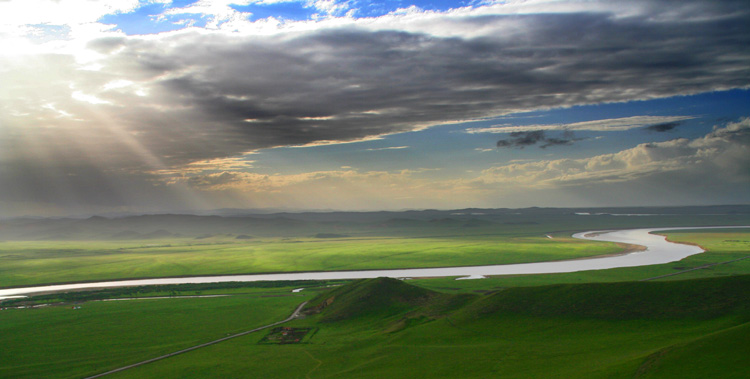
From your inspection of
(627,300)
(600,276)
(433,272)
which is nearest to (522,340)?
(627,300)

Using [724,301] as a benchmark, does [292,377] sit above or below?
below

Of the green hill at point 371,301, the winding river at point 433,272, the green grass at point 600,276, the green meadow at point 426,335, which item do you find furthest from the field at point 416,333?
the winding river at point 433,272

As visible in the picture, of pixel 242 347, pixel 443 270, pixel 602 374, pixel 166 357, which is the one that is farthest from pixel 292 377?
pixel 443 270

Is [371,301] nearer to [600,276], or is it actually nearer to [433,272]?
[433,272]

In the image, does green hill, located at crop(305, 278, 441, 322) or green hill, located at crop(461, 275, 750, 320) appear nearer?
green hill, located at crop(461, 275, 750, 320)

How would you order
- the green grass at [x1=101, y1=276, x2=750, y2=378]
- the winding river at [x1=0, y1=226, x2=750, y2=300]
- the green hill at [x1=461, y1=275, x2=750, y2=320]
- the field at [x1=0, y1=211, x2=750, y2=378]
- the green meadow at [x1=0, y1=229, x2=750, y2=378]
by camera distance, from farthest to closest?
the winding river at [x1=0, y1=226, x2=750, y2=300] → the green hill at [x1=461, y1=275, x2=750, y2=320] → the field at [x1=0, y1=211, x2=750, y2=378] → the green meadow at [x1=0, y1=229, x2=750, y2=378] → the green grass at [x1=101, y1=276, x2=750, y2=378]

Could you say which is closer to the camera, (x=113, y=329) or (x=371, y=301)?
(x=113, y=329)

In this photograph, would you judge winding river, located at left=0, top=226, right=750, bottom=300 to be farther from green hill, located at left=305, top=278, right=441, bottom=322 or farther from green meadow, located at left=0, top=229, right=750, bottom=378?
green hill, located at left=305, top=278, right=441, bottom=322

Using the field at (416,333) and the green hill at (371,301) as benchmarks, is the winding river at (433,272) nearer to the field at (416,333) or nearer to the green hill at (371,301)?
the field at (416,333)

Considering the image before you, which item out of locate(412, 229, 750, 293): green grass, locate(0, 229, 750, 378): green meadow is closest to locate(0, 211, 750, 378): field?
locate(0, 229, 750, 378): green meadow

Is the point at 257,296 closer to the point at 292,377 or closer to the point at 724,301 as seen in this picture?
the point at 292,377

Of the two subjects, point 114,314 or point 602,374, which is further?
point 114,314
